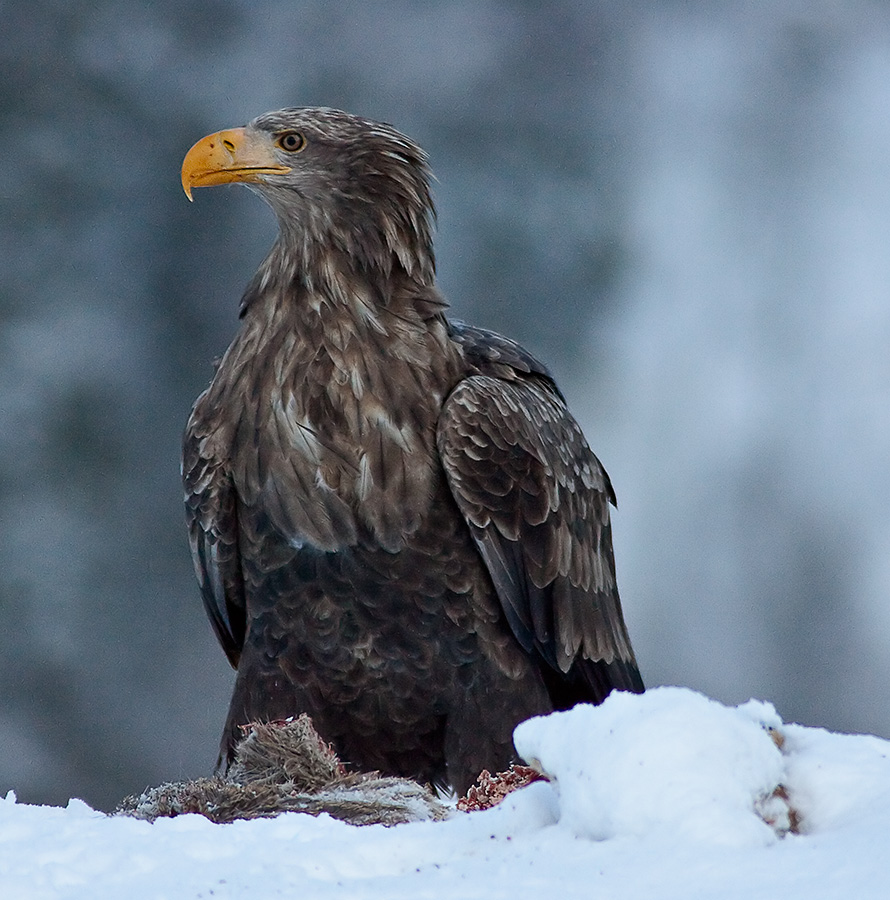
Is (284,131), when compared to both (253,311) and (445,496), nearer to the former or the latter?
(253,311)

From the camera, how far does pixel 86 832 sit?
6.36 feet

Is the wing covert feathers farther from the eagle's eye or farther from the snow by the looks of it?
the snow

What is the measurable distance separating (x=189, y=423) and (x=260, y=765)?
1556 mm

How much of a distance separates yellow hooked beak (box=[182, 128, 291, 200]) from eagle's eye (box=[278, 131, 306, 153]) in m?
0.04

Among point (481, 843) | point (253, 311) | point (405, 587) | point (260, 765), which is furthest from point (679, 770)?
point (253, 311)

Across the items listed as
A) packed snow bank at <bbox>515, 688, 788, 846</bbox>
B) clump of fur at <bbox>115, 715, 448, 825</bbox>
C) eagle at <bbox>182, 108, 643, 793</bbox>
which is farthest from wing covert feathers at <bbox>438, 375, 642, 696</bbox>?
packed snow bank at <bbox>515, 688, 788, 846</bbox>

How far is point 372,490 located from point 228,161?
1.09 metres

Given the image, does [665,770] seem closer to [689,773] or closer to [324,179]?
[689,773]

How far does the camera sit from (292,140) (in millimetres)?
3926

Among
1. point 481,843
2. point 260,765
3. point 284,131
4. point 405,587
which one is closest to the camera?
point 481,843

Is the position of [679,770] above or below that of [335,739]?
below

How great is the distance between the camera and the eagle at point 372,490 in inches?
145

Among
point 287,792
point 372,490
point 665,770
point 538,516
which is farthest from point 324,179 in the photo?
point 665,770

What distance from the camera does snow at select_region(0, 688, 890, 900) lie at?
4.92 ft
